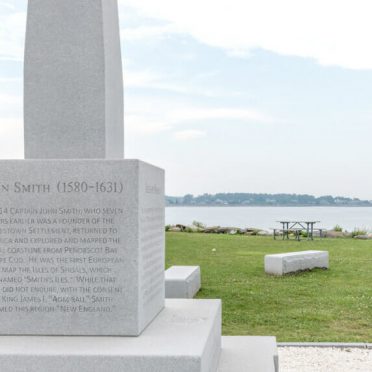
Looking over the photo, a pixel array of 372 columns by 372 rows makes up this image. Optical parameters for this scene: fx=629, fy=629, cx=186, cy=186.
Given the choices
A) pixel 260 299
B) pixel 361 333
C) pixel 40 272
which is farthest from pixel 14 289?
pixel 260 299

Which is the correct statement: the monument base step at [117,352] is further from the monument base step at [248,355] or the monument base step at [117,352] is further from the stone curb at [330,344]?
the stone curb at [330,344]

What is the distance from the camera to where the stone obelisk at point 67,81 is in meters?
4.90

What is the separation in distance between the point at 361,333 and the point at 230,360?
4.11 m

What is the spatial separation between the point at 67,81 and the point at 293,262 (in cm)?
1078

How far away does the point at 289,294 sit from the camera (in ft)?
39.5

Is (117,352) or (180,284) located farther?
(180,284)

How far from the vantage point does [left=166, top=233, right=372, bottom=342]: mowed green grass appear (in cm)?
912

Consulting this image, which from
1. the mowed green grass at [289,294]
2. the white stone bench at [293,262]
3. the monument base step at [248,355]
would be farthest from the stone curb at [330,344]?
the white stone bench at [293,262]

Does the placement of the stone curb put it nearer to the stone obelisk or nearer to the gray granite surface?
the gray granite surface

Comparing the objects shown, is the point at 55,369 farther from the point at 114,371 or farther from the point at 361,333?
the point at 361,333

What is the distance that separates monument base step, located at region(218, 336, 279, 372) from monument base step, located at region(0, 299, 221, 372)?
551 mm

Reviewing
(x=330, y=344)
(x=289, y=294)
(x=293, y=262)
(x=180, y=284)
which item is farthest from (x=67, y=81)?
(x=293, y=262)

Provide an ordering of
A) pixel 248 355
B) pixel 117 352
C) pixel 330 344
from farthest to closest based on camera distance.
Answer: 1. pixel 330 344
2. pixel 248 355
3. pixel 117 352

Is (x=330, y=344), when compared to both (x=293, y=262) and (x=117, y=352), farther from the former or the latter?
(x=293, y=262)
